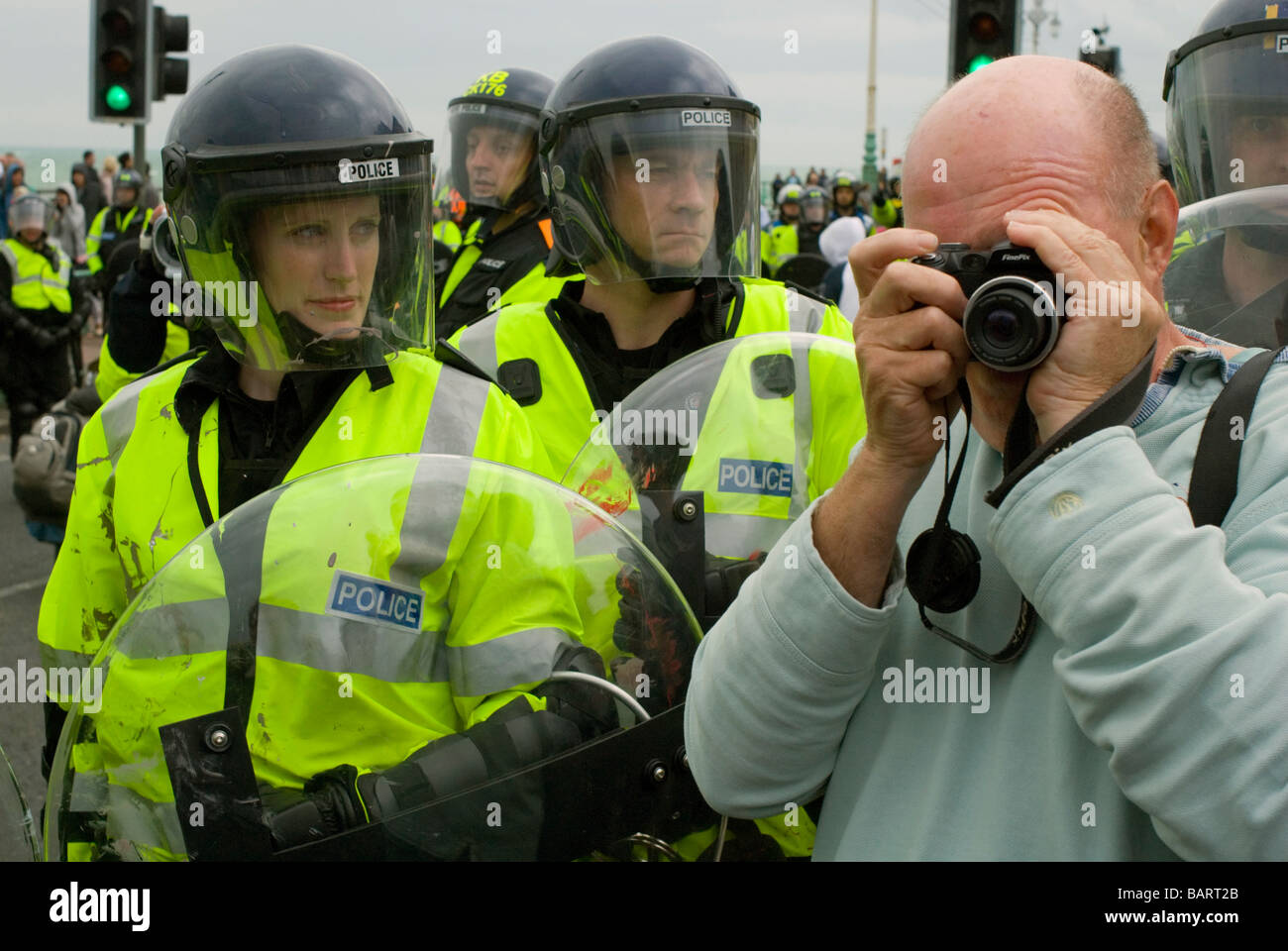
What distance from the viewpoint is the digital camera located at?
1202mm

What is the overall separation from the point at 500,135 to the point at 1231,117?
9.49 feet

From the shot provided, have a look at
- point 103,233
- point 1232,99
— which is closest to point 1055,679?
point 1232,99

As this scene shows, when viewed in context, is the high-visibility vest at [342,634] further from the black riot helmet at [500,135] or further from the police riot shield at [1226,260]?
the black riot helmet at [500,135]

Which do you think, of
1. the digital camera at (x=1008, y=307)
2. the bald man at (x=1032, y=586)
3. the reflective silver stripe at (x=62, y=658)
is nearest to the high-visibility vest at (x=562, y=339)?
the reflective silver stripe at (x=62, y=658)

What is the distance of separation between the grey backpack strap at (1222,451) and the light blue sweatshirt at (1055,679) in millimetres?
10

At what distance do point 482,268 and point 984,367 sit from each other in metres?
3.82

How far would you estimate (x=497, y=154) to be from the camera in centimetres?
524

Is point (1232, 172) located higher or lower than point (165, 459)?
higher

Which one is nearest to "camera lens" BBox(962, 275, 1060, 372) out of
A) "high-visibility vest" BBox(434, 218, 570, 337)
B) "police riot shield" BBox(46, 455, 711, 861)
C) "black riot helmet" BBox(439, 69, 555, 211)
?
"police riot shield" BBox(46, 455, 711, 861)

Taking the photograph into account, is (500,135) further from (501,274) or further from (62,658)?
(62,658)

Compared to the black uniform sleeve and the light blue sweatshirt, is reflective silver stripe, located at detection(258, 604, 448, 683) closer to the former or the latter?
the light blue sweatshirt

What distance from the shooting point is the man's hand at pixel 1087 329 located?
1199mm
